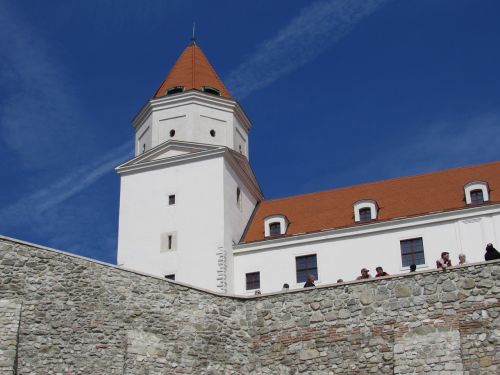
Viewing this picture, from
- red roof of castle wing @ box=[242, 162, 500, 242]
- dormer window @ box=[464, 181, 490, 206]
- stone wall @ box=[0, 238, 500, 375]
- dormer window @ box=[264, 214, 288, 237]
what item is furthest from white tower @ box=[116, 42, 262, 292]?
stone wall @ box=[0, 238, 500, 375]

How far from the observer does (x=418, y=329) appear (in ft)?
61.2

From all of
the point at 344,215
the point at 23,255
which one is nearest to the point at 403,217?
the point at 344,215

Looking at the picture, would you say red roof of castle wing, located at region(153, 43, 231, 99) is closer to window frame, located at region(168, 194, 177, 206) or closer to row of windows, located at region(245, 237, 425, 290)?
window frame, located at region(168, 194, 177, 206)

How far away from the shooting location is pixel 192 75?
122 feet

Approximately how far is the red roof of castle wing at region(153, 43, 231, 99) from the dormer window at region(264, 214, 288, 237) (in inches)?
255

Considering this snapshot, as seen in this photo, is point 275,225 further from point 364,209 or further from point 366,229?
point 366,229

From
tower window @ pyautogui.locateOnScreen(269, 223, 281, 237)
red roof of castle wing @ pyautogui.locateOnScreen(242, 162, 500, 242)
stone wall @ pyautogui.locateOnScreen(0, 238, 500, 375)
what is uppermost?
red roof of castle wing @ pyautogui.locateOnScreen(242, 162, 500, 242)

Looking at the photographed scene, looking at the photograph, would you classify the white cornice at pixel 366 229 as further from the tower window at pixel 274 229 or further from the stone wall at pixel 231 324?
the stone wall at pixel 231 324

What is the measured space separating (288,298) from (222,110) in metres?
16.5

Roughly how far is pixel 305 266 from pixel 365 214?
3031 mm

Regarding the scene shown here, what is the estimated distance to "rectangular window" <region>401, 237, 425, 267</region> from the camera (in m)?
29.7

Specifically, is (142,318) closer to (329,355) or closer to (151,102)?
(329,355)

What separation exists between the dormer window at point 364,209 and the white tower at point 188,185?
187 inches

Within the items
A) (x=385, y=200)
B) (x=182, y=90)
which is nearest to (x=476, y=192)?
(x=385, y=200)
